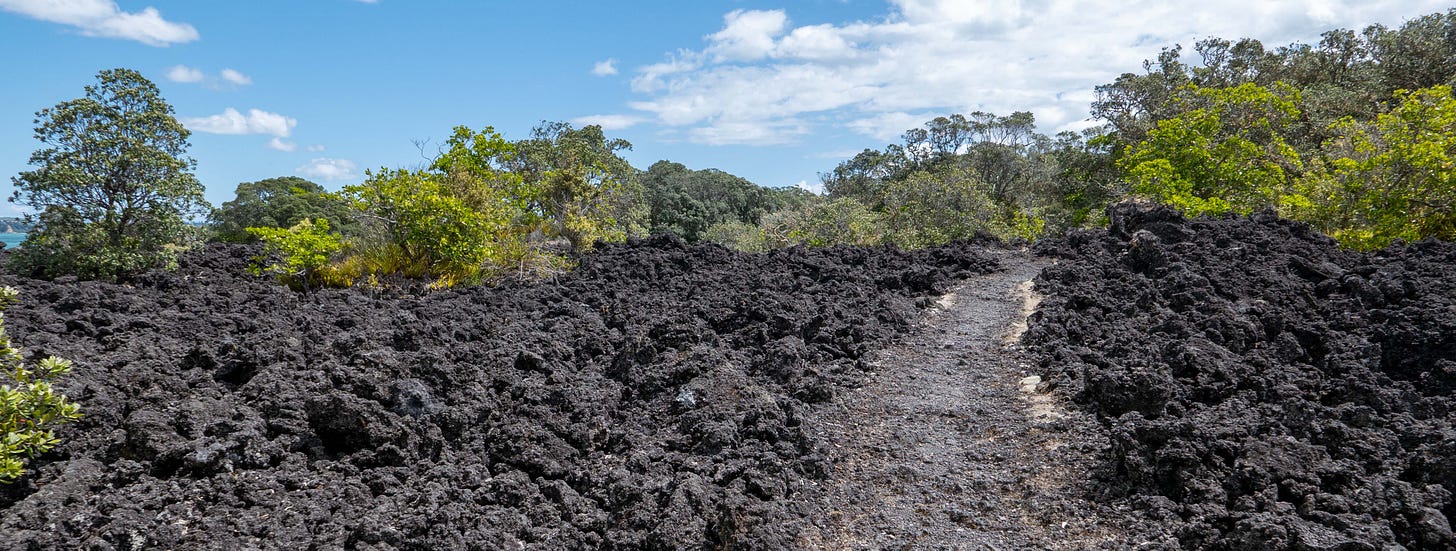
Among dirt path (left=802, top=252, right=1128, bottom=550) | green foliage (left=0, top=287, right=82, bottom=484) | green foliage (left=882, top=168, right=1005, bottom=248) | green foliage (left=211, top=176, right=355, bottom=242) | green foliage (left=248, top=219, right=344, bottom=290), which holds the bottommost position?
dirt path (left=802, top=252, right=1128, bottom=550)

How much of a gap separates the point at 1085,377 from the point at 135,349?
7340mm

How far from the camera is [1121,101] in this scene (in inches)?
810

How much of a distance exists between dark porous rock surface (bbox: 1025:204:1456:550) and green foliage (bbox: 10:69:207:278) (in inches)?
377

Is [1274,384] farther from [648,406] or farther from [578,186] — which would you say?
[578,186]

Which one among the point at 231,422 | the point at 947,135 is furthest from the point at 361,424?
the point at 947,135

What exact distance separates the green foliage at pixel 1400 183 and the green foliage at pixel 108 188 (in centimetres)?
1450

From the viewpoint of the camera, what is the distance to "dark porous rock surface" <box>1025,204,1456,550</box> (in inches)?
141

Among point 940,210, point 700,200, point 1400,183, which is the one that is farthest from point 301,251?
point 700,200

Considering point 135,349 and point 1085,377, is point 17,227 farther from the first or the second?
point 1085,377

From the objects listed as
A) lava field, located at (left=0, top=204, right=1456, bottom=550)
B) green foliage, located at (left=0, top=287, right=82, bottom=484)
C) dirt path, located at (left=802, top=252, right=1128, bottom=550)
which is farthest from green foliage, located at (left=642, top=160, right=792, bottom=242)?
green foliage, located at (left=0, top=287, right=82, bottom=484)

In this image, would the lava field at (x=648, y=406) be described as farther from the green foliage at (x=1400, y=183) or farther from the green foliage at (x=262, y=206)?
the green foliage at (x=262, y=206)

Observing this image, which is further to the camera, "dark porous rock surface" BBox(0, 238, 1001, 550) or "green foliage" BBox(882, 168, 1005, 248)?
"green foliage" BBox(882, 168, 1005, 248)

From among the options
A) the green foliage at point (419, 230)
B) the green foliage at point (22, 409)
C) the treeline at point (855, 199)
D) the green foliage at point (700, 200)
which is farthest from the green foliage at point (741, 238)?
the green foliage at point (22, 409)

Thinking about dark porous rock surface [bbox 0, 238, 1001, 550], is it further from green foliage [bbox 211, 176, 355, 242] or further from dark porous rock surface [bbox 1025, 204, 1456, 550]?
green foliage [bbox 211, 176, 355, 242]
